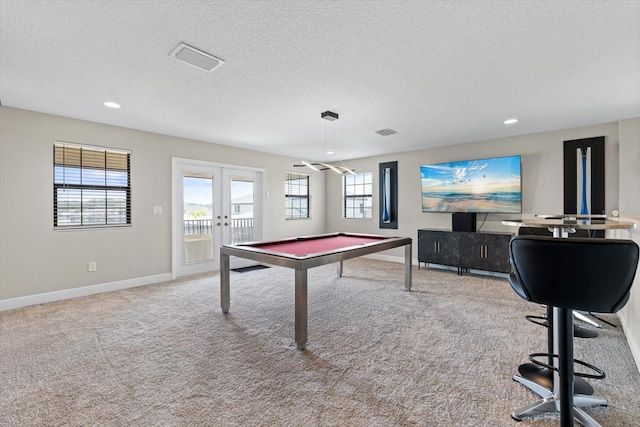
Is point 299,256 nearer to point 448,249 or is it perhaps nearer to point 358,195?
point 448,249

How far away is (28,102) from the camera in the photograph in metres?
3.34

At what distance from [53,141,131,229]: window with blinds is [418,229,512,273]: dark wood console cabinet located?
5182 millimetres

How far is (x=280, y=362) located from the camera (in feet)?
7.47

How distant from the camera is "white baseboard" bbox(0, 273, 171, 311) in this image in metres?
3.51

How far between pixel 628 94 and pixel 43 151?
7.01 m

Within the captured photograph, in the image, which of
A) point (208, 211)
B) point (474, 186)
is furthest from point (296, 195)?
point (474, 186)

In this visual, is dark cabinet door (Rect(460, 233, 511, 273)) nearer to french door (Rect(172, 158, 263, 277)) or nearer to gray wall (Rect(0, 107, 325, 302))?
french door (Rect(172, 158, 263, 277))

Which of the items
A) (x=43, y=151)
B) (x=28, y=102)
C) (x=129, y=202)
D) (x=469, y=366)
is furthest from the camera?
(x=129, y=202)

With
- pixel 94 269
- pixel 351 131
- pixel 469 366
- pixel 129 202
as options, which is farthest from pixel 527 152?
pixel 94 269

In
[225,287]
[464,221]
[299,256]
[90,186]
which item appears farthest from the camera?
[464,221]

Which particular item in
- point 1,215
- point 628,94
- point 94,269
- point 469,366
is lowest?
point 469,366

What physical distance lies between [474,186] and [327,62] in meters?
3.98

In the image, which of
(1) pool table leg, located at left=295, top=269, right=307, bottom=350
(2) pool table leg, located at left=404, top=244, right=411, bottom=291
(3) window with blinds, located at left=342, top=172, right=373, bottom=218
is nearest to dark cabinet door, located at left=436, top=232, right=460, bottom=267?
(2) pool table leg, located at left=404, top=244, right=411, bottom=291

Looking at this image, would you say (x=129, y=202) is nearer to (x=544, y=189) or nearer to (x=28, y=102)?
(x=28, y=102)
